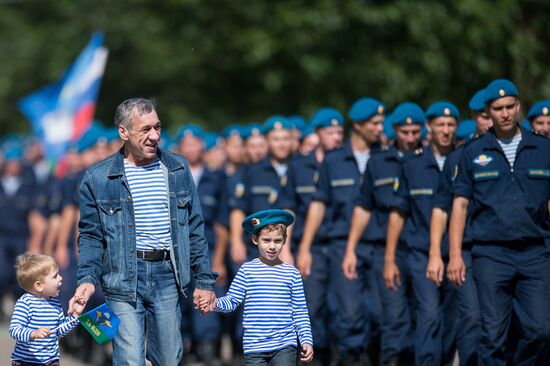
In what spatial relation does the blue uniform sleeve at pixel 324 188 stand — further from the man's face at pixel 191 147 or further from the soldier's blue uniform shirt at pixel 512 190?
the soldier's blue uniform shirt at pixel 512 190

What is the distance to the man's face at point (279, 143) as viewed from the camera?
13219 millimetres

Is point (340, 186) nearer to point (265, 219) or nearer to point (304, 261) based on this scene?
point (304, 261)

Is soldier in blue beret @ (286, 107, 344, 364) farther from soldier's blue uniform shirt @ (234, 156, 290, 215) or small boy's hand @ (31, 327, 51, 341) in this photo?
small boy's hand @ (31, 327, 51, 341)

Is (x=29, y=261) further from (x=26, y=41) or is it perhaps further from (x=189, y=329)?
(x=26, y=41)

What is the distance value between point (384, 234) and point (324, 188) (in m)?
0.93

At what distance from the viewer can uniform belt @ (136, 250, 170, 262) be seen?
324 inches

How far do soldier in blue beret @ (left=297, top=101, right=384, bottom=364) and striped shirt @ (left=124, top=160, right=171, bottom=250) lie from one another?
391cm

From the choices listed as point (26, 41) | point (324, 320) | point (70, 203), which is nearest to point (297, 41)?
point (70, 203)

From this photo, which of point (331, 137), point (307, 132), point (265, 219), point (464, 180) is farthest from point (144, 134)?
point (307, 132)

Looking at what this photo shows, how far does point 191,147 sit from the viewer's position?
48.1 ft

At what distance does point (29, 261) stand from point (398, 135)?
3863 millimetres

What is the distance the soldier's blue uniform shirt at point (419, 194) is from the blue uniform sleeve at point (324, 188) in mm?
1285

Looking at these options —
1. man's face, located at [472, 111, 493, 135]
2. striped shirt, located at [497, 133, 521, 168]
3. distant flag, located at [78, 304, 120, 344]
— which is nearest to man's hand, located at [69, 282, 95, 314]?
distant flag, located at [78, 304, 120, 344]

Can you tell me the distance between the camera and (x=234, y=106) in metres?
23.4
